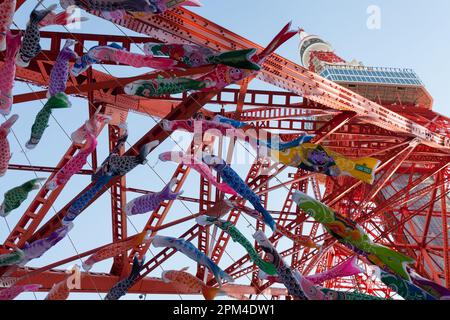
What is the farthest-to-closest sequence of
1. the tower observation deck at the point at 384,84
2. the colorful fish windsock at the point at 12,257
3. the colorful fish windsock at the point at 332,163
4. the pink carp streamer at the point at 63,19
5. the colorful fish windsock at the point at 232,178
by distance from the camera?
the tower observation deck at the point at 384,84, the colorful fish windsock at the point at 332,163, the colorful fish windsock at the point at 232,178, the colorful fish windsock at the point at 12,257, the pink carp streamer at the point at 63,19

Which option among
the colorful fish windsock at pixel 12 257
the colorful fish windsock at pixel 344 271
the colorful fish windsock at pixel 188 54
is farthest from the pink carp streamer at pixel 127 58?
the colorful fish windsock at pixel 344 271

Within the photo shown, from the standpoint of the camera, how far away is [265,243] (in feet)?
34.7

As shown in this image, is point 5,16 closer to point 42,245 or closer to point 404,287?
point 42,245

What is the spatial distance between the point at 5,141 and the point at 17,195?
83 cm

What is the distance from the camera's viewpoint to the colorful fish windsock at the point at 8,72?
9680mm

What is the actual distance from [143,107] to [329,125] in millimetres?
4662

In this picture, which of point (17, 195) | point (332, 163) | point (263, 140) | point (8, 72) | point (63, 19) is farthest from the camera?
point (263, 140)

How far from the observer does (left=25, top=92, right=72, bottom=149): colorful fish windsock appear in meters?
9.45

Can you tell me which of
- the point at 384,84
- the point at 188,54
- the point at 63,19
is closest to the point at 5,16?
the point at 63,19

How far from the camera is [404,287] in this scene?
1052 cm

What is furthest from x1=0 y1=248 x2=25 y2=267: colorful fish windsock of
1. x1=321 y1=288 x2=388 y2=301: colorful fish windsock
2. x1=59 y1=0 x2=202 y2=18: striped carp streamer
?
x1=321 y1=288 x2=388 y2=301: colorful fish windsock

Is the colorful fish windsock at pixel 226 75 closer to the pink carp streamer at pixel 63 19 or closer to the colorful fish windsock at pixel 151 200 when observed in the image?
the colorful fish windsock at pixel 151 200

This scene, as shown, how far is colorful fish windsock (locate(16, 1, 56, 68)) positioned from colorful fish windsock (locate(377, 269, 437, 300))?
6.10m

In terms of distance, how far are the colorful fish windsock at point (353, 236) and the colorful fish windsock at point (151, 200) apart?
193 centimetres
